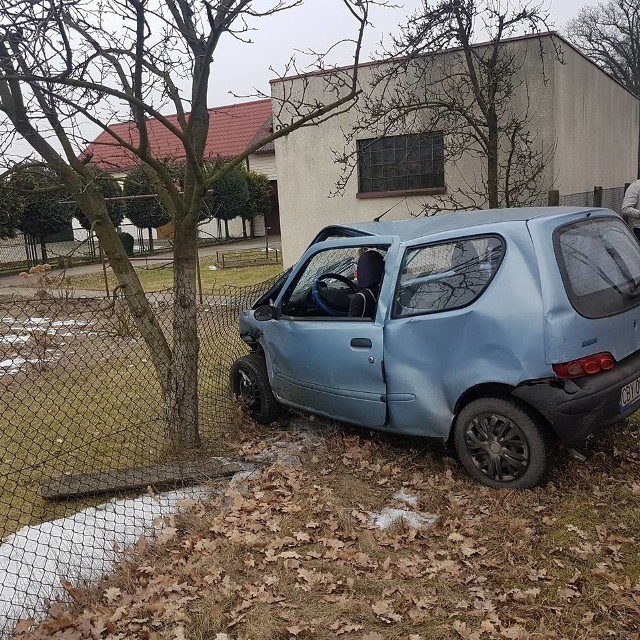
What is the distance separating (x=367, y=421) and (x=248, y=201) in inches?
1023

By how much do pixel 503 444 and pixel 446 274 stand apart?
3.71ft

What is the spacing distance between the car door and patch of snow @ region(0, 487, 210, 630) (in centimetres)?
117

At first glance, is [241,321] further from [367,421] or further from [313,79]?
[313,79]

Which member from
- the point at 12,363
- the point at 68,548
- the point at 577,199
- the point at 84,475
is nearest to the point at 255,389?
the point at 84,475

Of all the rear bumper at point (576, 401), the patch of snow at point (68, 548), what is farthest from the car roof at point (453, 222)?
the patch of snow at point (68, 548)

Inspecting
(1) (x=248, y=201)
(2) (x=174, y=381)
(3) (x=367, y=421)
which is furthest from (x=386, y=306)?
(1) (x=248, y=201)

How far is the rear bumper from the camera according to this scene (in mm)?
3467

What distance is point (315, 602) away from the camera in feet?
9.56

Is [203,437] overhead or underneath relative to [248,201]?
underneath

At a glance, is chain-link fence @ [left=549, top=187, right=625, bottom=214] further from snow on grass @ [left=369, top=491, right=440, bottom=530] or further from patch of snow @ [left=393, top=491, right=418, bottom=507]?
snow on grass @ [left=369, top=491, right=440, bottom=530]

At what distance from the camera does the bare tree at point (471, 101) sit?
9.88 m

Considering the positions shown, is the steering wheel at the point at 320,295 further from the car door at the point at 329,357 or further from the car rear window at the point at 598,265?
the car rear window at the point at 598,265

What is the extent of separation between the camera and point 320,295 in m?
5.05

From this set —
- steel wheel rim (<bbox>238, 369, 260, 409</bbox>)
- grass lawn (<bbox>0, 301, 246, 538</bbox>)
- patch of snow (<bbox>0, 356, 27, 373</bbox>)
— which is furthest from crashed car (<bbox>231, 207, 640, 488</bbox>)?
patch of snow (<bbox>0, 356, 27, 373</bbox>)
